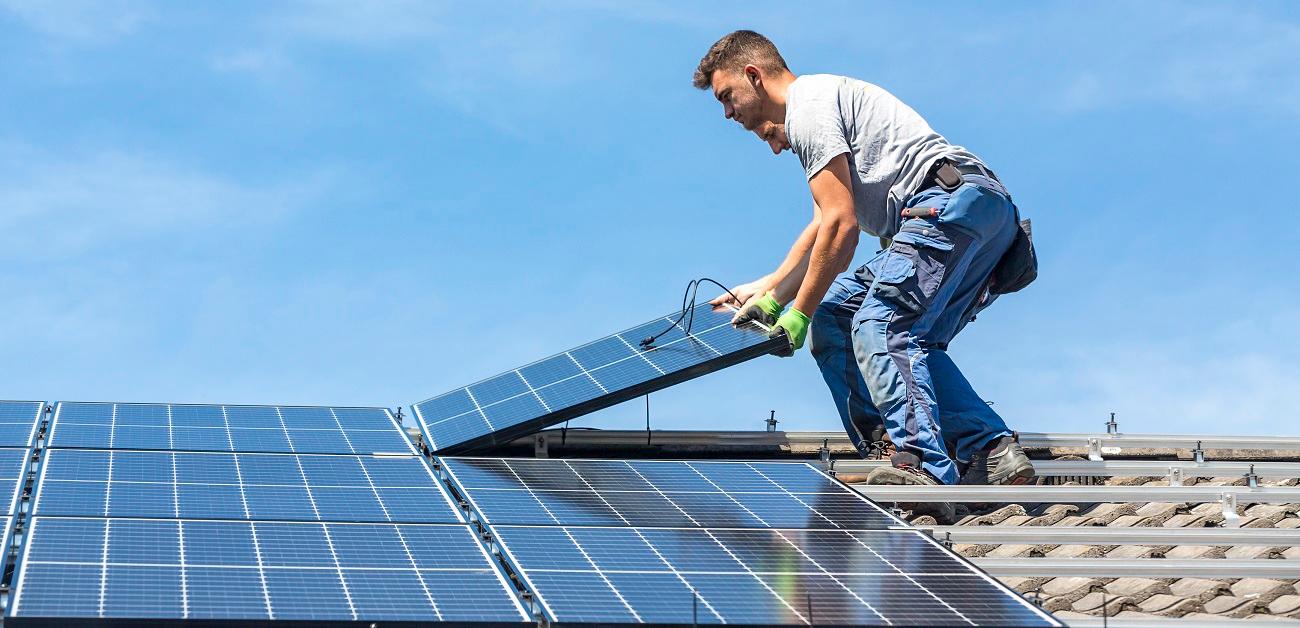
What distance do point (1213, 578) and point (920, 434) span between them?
2.38 metres

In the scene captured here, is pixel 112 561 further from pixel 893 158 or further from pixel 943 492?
pixel 893 158

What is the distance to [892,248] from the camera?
1092cm

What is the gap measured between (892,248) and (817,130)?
92 centimetres

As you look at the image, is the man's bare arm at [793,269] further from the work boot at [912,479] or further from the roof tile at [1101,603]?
the roof tile at [1101,603]

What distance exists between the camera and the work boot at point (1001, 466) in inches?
426

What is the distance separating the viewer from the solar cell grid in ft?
24.5

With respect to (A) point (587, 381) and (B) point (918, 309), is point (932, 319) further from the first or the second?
(A) point (587, 381)

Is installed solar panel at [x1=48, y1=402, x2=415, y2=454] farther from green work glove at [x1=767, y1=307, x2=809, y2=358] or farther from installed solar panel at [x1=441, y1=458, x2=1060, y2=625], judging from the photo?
green work glove at [x1=767, y1=307, x2=809, y2=358]

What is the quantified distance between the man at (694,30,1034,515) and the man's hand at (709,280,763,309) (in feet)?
2.68

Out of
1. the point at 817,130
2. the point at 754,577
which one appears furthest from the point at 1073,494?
the point at 754,577

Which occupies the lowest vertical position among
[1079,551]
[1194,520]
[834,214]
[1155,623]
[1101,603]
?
[1155,623]

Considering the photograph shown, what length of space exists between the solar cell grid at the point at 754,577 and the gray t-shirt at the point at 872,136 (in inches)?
113

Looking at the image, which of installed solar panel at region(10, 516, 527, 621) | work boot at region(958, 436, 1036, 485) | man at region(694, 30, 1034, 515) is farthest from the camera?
work boot at region(958, 436, 1036, 485)

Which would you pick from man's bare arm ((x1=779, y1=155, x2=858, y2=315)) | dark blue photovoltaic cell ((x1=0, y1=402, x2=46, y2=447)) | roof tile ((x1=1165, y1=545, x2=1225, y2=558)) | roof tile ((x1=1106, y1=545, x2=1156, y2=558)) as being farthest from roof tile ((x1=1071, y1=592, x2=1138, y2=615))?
dark blue photovoltaic cell ((x1=0, y1=402, x2=46, y2=447))
